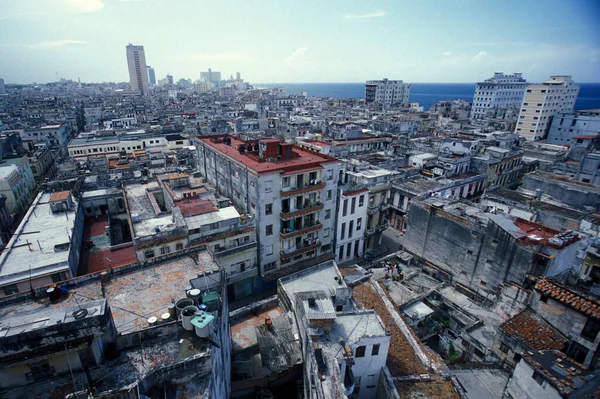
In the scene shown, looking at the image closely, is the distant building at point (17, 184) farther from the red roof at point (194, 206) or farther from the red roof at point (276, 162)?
the red roof at point (194, 206)

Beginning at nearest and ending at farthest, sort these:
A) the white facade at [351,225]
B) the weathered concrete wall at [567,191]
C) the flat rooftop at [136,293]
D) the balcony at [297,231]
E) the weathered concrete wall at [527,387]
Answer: the weathered concrete wall at [527,387] < the flat rooftop at [136,293] < the balcony at [297,231] < the white facade at [351,225] < the weathered concrete wall at [567,191]

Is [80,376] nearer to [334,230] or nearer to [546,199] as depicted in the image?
[334,230]

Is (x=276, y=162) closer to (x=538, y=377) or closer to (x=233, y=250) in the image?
(x=233, y=250)

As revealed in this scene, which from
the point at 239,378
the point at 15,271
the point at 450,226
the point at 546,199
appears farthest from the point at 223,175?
the point at 546,199

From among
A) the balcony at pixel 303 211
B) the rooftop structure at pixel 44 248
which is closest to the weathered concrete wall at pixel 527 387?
the balcony at pixel 303 211

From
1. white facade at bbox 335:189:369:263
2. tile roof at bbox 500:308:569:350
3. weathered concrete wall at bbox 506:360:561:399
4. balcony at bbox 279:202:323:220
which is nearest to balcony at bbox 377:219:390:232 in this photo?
white facade at bbox 335:189:369:263

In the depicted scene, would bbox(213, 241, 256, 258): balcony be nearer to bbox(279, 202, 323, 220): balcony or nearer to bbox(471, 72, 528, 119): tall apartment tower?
A: bbox(279, 202, 323, 220): balcony
